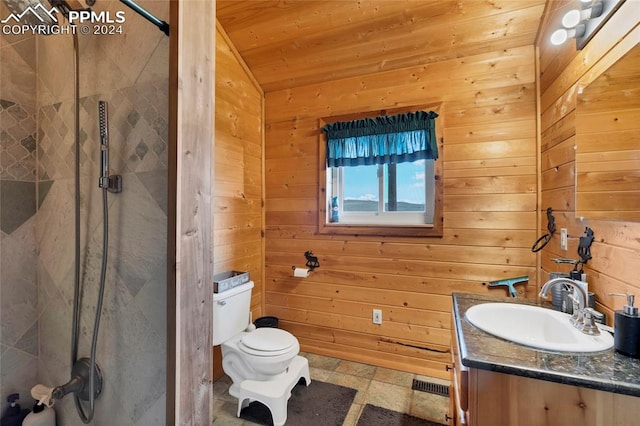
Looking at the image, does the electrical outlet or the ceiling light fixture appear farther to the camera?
the electrical outlet

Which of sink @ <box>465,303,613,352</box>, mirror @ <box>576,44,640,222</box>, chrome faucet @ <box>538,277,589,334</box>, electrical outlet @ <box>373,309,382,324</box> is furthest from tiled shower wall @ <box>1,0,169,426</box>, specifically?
electrical outlet @ <box>373,309,382,324</box>

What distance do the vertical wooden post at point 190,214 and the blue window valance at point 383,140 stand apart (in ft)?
5.11

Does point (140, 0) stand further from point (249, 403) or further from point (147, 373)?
point (249, 403)

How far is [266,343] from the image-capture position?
5.88 ft

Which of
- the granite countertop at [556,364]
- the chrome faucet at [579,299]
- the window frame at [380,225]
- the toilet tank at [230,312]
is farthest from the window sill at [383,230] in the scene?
the granite countertop at [556,364]

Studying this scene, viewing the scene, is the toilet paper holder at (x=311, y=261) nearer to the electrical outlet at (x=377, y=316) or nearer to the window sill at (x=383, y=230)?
the window sill at (x=383, y=230)

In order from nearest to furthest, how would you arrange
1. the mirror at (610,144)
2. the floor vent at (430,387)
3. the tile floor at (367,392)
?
the mirror at (610,144) < the tile floor at (367,392) < the floor vent at (430,387)

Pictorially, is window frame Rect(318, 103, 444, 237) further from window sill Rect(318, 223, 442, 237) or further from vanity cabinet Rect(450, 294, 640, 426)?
vanity cabinet Rect(450, 294, 640, 426)

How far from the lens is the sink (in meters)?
0.99

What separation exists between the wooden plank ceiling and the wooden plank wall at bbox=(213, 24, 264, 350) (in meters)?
0.24

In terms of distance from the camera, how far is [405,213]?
2369 millimetres

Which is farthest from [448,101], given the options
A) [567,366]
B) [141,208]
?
[141,208]

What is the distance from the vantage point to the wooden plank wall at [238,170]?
211 cm

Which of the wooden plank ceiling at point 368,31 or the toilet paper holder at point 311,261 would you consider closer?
the wooden plank ceiling at point 368,31
